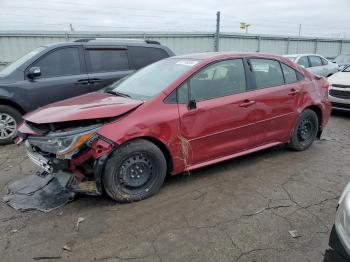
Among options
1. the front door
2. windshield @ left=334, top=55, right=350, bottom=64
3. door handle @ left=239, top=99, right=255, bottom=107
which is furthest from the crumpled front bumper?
windshield @ left=334, top=55, right=350, bottom=64

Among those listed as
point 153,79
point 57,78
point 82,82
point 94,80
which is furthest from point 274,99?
point 57,78

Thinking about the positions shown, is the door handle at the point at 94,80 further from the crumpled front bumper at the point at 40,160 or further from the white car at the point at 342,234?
the white car at the point at 342,234

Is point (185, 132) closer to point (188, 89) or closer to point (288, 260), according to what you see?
point (188, 89)

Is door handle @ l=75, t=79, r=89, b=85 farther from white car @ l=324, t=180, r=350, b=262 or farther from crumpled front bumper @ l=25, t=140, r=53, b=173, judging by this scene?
white car @ l=324, t=180, r=350, b=262

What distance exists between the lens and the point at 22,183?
4262 millimetres

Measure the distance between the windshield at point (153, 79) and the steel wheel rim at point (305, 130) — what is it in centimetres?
216

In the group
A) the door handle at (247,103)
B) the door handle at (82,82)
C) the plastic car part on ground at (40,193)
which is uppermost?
the door handle at (82,82)

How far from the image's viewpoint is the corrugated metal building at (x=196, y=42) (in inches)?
476

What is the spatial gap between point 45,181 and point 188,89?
7.12ft

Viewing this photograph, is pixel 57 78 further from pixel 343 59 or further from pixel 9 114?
pixel 343 59

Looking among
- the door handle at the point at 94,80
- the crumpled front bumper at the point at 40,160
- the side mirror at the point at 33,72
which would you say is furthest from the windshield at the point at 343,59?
the crumpled front bumper at the point at 40,160

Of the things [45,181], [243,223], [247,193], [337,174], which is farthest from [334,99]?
[45,181]

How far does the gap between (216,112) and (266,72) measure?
1.23m

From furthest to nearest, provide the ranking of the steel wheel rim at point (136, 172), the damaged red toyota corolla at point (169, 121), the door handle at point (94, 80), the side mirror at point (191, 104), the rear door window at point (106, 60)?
the rear door window at point (106, 60) → the door handle at point (94, 80) → the side mirror at point (191, 104) → the steel wheel rim at point (136, 172) → the damaged red toyota corolla at point (169, 121)
